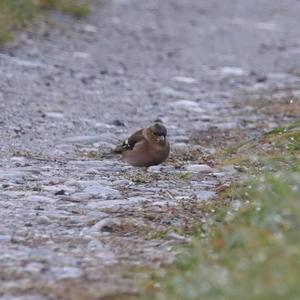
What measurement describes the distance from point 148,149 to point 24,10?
7.71 metres

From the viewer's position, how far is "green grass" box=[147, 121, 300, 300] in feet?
12.5

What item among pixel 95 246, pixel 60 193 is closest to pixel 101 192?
pixel 60 193

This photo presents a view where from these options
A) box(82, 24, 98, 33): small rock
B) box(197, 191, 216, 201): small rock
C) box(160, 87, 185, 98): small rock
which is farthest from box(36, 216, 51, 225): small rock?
box(82, 24, 98, 33): small rock

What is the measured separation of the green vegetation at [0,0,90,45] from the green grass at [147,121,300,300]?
8310 millimetres

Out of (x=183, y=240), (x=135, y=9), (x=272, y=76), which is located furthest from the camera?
(x=135, y=9)

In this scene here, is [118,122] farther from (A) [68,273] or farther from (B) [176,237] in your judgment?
(A) [68,273]

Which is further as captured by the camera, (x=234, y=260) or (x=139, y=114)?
(x=139, y=114)

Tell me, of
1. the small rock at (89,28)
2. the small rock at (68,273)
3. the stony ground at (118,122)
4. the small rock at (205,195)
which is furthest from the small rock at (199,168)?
the small rock at (89,28)

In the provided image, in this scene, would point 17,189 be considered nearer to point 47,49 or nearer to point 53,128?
point 53,128

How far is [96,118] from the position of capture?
10.5 m

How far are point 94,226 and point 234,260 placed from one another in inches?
70.0

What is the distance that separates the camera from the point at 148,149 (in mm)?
8055

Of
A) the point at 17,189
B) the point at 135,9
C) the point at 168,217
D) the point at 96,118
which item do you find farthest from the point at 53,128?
the point at 135,9

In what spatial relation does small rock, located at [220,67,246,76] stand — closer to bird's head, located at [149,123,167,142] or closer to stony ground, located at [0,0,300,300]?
stony ground, located at [0,0,300,300]
